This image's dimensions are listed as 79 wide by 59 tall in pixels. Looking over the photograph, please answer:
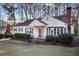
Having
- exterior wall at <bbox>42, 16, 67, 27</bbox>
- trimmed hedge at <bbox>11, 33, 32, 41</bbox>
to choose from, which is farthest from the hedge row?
trimmed hedge at <bbox>11, 33, 32, 41</bbox>

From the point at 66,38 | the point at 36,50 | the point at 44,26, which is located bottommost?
the point at 36,50

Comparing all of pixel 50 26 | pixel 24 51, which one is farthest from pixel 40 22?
pixel 24 51

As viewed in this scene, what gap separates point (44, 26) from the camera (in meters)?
4.58

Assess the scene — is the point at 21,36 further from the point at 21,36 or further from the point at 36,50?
the point at 36,50

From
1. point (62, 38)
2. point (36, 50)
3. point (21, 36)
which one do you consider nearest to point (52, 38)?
point (62, 38)

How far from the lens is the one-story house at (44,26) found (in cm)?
456

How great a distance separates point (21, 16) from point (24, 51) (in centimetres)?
46

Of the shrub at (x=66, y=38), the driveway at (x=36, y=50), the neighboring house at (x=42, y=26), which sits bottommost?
the driveway at (x=36, y=50)

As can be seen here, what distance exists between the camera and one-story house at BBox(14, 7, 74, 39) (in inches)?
179

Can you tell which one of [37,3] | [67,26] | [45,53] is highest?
[37,3]

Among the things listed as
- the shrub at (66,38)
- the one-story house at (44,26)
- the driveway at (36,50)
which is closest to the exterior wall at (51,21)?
the one-story house at (44,26)

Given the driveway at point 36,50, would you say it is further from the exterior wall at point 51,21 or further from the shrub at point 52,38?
the exterior wall at point 51,21

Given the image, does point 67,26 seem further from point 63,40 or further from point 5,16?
point 5,16

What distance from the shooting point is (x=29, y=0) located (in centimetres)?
459
